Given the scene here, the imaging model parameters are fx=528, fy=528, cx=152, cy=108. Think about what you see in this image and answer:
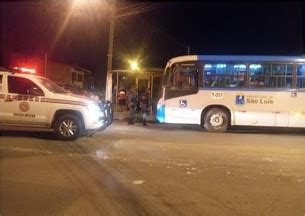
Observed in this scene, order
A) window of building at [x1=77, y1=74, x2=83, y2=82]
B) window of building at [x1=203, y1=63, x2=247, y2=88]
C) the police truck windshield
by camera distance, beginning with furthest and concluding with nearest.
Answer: window of building at [x1=77, y1=74, x2=83, y2=82] < window of building at [x1=203, y1=63, x2=247, y2=88] < the police truck windshield

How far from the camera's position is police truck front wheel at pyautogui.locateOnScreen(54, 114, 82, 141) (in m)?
15.0

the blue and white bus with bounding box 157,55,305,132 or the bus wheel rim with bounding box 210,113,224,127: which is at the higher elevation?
the blue and white bus with bounding box 157,55,305,132

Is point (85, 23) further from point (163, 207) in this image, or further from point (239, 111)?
point (163, 207)

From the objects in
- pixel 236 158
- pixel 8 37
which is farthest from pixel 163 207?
pixel 8 37

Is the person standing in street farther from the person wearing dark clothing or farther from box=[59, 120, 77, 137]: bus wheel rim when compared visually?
box=[59, 120, 77, 137]: bus wheel rim

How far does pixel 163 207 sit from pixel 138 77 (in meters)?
25.1

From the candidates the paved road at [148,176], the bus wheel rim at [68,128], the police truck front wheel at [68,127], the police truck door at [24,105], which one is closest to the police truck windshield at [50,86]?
the police truck door at [24,105]

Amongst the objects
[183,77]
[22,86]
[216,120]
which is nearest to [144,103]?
[183,77]

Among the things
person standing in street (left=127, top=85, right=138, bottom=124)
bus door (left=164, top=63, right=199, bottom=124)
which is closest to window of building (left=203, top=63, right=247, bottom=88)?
bus door (left=164, top=63, right=199, bottom=124)

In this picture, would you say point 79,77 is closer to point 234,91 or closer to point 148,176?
point 234,91

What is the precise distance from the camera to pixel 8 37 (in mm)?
38344

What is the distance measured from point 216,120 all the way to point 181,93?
65.5 inches

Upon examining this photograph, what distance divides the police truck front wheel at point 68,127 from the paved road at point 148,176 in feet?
0.96

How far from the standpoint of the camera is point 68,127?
15047 mm
